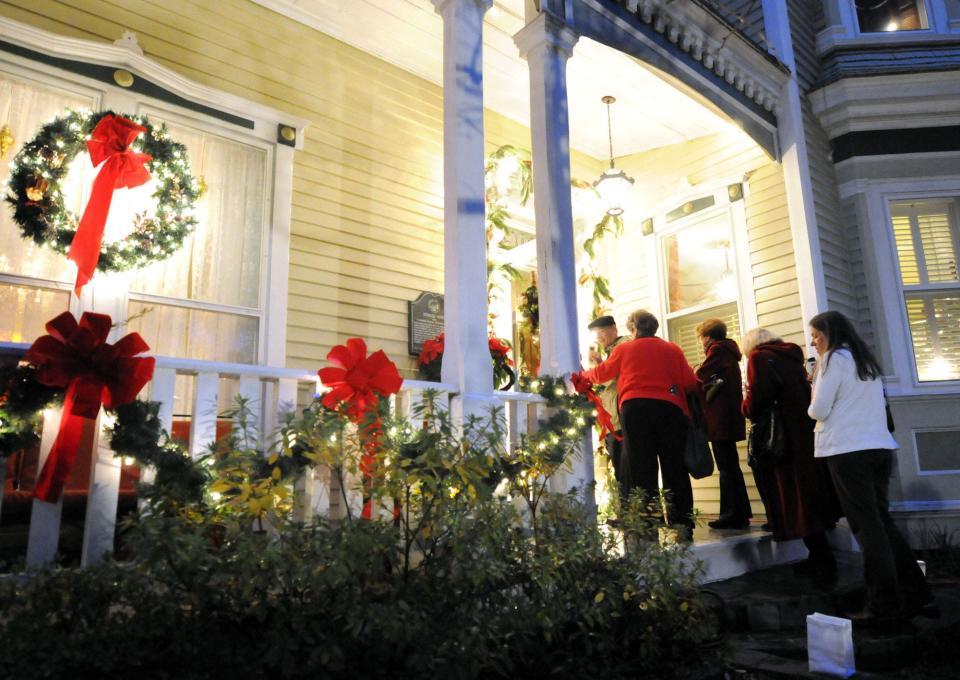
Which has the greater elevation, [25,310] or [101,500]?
[25,310]

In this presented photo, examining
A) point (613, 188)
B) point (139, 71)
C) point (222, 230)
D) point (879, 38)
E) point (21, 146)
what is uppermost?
point (879, 38)

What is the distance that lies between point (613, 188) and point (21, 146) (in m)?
4.84

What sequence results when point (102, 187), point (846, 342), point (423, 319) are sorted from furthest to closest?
point (423, 319) < point (102, 187) < point (846, 342)

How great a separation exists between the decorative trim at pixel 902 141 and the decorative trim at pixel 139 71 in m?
5.37

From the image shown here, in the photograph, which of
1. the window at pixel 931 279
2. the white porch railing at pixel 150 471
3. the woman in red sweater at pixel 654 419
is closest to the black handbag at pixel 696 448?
the woman in red sweater at pixel 654 419

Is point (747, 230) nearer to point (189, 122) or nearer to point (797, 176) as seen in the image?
point (797, 176)

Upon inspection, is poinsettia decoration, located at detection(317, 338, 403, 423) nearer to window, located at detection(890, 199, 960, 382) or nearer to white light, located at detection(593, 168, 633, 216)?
white light, located at detection(593, 168, 633, 216)

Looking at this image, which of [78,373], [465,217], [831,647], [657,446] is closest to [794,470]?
[657,446]

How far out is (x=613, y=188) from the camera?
22.4 feet

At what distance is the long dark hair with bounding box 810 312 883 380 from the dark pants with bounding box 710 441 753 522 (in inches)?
66.0

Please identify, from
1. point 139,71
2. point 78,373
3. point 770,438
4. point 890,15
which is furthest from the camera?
point 890,15

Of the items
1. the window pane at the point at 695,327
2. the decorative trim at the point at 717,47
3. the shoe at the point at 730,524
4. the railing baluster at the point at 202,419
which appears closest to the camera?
the railing baluster at the point at 202,419

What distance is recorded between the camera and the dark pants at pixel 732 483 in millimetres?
5184

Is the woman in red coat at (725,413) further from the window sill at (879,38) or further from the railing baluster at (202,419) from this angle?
the window sill at (879,38)
